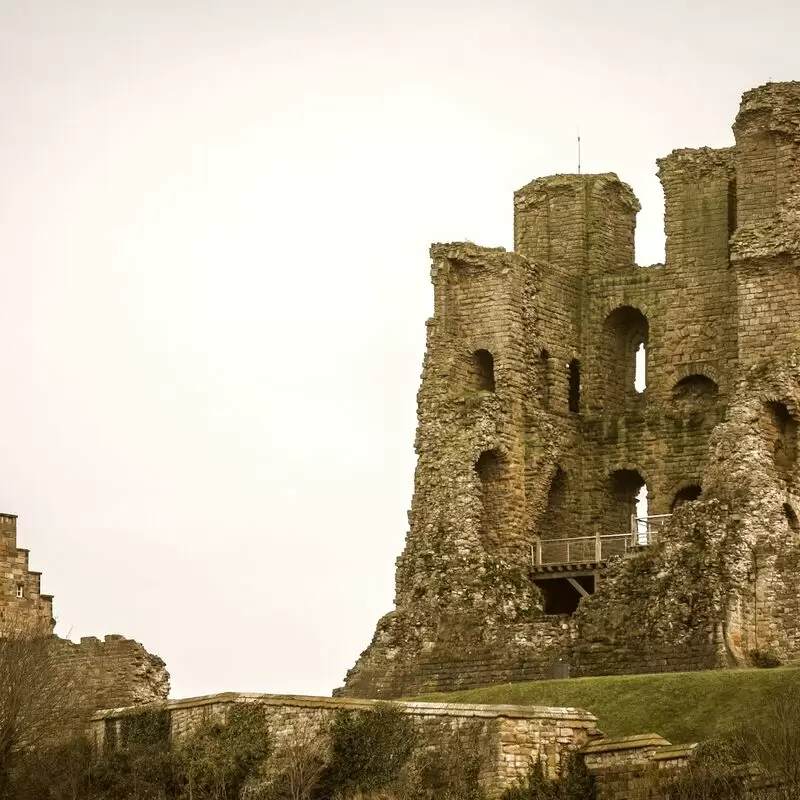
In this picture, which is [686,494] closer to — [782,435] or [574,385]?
[574,385]

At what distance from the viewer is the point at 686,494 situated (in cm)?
7125

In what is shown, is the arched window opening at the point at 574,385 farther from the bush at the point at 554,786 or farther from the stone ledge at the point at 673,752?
the stone ledge at the point at 673,752

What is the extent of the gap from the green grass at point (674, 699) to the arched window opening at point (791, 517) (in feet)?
23.3

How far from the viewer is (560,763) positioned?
181 ft

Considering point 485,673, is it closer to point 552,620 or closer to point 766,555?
point 552,620

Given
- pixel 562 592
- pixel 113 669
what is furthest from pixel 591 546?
pixel 113 669

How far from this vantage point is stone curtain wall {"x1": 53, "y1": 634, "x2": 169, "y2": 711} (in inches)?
2640

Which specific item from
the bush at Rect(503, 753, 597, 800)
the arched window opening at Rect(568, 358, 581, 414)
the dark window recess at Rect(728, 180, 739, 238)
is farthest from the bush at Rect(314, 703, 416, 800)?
the dark window recess at Rect(728, 180, 739, 238)

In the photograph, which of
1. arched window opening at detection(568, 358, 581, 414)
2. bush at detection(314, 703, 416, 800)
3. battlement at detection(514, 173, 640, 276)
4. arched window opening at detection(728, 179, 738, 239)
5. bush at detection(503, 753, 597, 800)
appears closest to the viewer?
bush at detection(503, 753, 597, 800)

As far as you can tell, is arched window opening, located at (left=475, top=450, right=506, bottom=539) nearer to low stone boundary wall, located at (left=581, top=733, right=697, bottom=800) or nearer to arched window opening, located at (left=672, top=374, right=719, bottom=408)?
arched window opening, located at (left=672, top=374, right=719, bottom=408)

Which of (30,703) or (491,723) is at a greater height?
(30,703)

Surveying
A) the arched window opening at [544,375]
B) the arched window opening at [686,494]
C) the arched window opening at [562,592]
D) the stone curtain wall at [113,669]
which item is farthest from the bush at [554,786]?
the arched window opening at [544,375]

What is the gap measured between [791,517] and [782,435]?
1.79 meters

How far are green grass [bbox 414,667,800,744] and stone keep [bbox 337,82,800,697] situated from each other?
4.19 meters
